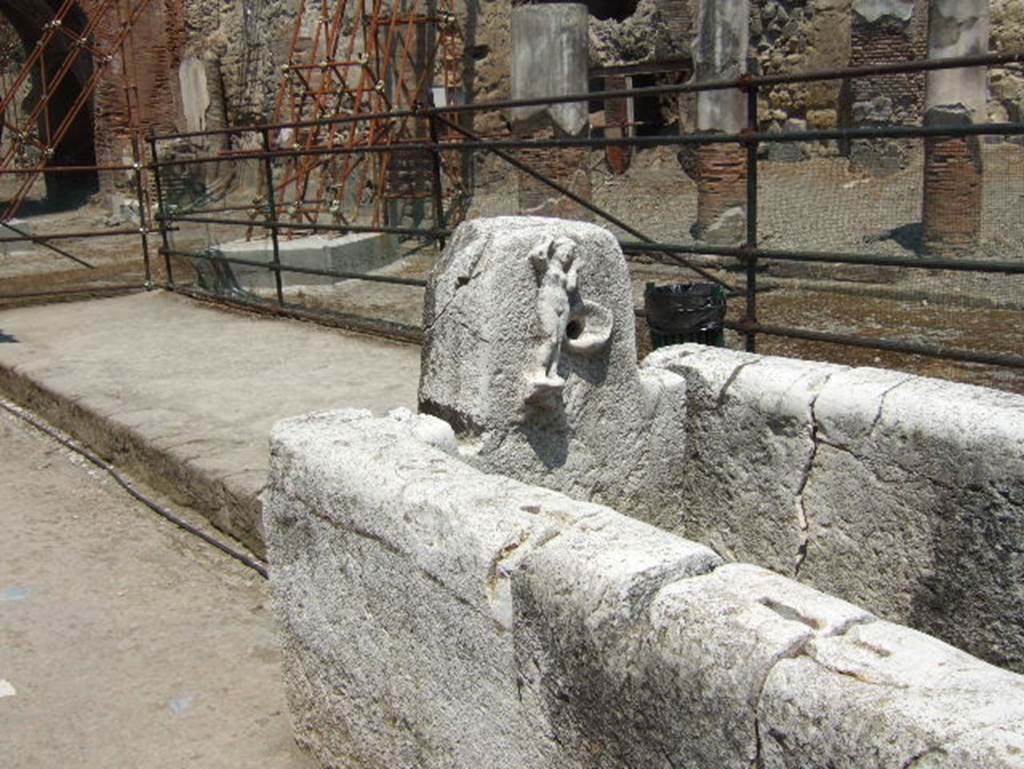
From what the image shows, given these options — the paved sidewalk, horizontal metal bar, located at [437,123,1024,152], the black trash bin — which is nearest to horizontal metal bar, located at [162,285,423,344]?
the paved sidewalk

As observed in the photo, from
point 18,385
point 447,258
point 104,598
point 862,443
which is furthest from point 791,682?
point 18,385

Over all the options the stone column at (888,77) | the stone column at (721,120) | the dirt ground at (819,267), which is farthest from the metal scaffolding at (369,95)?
the stone column at (888,77)

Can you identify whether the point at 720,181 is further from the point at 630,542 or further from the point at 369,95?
the point at 630,542

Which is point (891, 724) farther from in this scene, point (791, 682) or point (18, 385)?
point (18, 385)

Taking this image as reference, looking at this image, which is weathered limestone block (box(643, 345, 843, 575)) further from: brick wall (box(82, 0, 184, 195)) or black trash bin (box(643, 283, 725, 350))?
brick wall (box(82, 0, 184, 195))

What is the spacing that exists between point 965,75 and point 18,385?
25.3ft

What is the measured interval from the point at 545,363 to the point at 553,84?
10.3 m

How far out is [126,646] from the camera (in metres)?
3.50

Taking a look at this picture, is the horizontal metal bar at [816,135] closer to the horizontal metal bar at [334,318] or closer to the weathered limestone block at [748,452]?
the horizontal metal bar at [334,318]

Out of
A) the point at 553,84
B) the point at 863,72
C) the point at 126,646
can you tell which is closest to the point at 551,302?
the point at 126,646

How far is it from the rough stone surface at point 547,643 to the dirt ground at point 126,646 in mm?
414

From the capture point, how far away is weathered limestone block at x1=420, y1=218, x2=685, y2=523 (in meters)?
2.64

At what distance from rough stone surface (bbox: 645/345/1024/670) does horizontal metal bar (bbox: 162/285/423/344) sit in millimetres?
3287

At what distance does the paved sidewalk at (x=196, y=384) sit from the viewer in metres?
4.57
